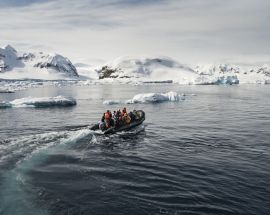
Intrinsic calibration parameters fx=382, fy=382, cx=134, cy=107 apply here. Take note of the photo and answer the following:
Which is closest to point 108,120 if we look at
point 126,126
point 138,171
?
point 126,126

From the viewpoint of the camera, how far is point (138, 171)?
70.0 ft

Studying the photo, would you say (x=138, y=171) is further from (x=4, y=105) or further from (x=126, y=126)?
(x=4, y=105)

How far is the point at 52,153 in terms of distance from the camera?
24625mm

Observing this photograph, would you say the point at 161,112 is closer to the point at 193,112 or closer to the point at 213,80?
the point at 193,112

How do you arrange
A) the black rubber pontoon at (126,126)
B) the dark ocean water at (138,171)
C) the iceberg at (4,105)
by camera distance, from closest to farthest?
the dark ocean water at (138,171)
the black rubber pontoon at (126,126)
the iceberg at (4,105)

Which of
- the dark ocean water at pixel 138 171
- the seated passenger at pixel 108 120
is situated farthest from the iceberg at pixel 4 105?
the seated passenger at pixel 108 120

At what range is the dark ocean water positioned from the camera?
16.5 m

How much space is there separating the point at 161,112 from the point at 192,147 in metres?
21.9

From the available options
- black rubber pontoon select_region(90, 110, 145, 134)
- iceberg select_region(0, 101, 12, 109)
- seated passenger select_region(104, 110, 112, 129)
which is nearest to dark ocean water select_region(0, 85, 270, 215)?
black rubber pontoon select_region(90, 110, 145, 134)

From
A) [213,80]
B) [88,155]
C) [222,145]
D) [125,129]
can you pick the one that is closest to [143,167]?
[88,155]

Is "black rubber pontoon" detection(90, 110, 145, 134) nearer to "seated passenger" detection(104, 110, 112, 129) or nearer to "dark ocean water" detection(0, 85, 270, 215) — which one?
"seated passenger" detection(104, 110, 112, 129)

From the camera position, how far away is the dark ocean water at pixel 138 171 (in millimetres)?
16500

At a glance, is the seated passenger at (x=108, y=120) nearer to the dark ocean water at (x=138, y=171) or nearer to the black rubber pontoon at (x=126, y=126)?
the black rubber pontoon at (x=126, y=126)

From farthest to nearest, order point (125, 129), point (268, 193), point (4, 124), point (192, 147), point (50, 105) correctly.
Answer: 1. point (50, 105)
2. point (4, 124)
3. point (125, 129)
4. point (192, 147)
5. point (268, 193)
